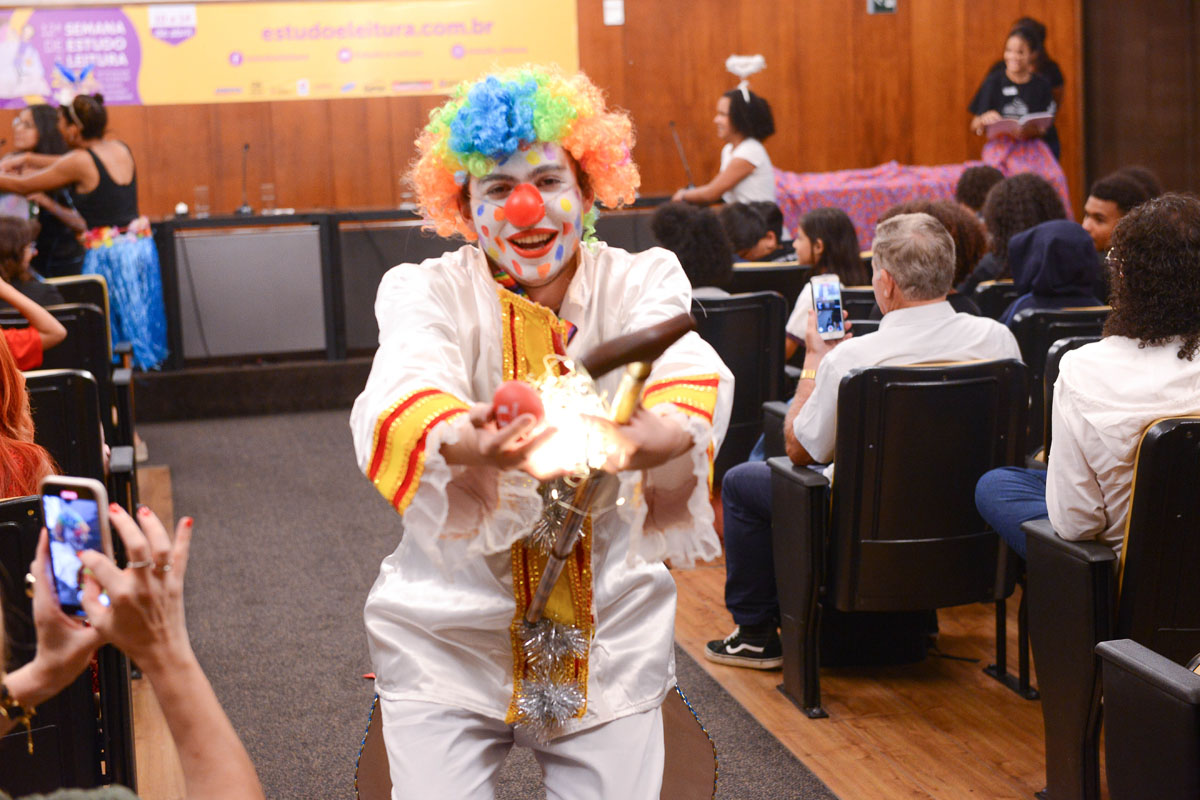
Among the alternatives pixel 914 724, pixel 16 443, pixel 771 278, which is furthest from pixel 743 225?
pixel 16 443

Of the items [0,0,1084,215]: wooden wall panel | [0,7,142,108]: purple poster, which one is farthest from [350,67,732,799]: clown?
[0,7,142,108]: purple poster

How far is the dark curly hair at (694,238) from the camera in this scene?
430 centimetres

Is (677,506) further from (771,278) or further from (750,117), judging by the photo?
(750,117)

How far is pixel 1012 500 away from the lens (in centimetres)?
269

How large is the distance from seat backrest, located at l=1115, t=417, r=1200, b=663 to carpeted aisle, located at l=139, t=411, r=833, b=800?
762mm

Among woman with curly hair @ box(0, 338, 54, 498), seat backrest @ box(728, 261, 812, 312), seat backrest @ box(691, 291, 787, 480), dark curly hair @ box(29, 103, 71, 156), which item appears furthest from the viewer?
dark curly hair @ box(29, 103, 71, 156)

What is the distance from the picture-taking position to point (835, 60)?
9.29m

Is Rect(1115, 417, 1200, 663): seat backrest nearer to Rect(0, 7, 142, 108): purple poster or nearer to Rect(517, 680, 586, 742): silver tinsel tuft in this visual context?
Rect(517, 680, 586, 742): silver tinsel tuft

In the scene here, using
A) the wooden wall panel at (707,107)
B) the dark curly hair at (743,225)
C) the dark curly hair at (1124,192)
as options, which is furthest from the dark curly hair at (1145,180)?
the wooden wall panel at (707,107)

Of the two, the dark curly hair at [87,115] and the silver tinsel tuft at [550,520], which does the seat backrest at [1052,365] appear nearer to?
the silver tinsel tuft at [550,520]

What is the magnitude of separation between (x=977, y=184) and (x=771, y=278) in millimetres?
1347

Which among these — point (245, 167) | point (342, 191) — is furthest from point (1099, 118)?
point (245, 167)

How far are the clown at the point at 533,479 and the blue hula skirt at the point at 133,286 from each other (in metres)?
5.18

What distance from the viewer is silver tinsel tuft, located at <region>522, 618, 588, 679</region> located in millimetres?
1637
